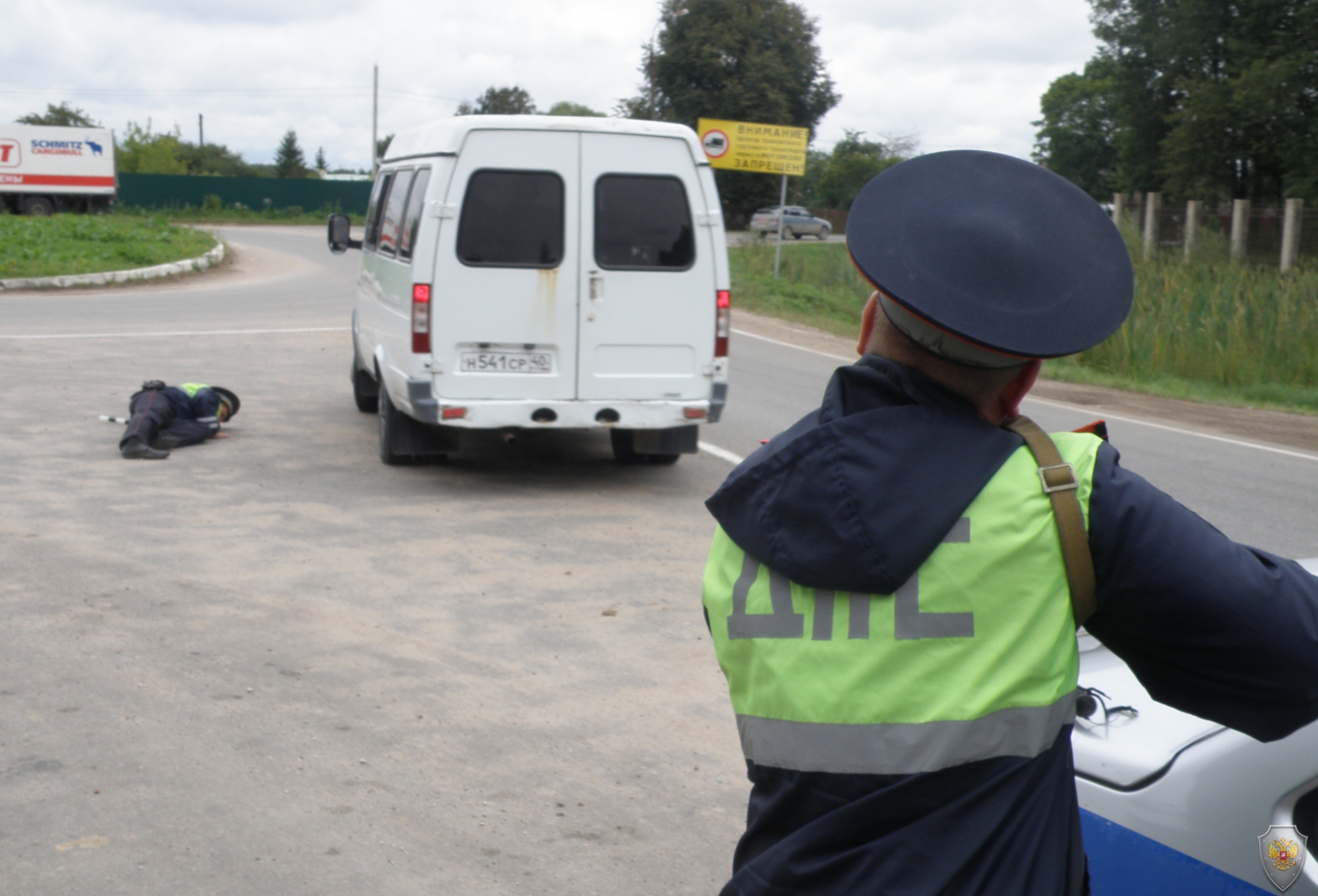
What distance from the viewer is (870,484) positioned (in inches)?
53.9

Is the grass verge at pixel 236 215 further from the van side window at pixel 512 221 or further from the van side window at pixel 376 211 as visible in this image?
the van side window at pixel 512 221

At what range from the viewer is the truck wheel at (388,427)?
8.88m

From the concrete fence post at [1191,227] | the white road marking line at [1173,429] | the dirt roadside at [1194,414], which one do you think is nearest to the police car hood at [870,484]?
the white road marking line at [1173,429]

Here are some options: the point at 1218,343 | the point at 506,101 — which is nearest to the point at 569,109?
the point at 506,101

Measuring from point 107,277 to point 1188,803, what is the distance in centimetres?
2544

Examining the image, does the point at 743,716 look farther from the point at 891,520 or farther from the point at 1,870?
the point at 1,870

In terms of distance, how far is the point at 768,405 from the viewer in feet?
41.4

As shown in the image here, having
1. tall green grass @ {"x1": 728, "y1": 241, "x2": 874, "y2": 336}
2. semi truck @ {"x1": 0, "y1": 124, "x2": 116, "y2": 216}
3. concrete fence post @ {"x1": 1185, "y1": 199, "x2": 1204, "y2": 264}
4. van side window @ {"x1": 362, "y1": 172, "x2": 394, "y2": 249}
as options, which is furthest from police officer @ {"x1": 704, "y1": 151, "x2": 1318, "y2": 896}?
semi truck @ {"x1": 0, "y1": 124, "x2": 116, "y2": 216}

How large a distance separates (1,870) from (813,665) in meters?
2.93

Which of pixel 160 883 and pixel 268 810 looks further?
pixel 268 810

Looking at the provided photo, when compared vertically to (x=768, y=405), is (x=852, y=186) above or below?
above

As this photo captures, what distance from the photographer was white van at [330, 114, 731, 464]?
316 inches

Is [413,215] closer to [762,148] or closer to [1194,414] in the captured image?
[1194,414]

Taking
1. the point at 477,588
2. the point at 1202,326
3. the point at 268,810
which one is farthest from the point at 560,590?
the point at 1202,326
